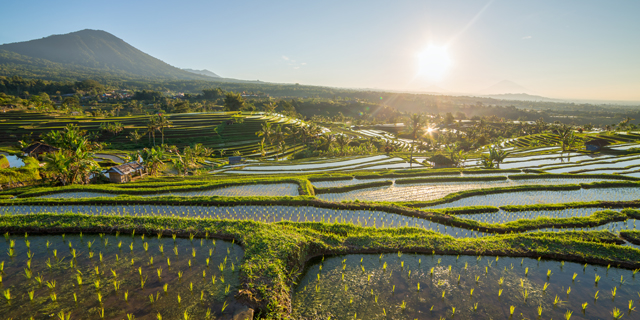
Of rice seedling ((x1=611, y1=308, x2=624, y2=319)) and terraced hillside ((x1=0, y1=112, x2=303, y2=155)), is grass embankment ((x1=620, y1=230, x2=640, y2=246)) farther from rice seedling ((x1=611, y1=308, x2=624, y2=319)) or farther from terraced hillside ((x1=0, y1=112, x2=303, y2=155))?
terraced hillside ((x1=0, y1=112, x2=303, y2=155))

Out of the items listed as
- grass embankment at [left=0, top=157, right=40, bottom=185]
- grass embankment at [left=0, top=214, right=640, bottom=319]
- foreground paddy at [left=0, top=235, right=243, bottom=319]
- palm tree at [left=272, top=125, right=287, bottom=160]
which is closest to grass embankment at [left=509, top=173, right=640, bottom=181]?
grass embankment at [left=0, top=214, right=640, bottom=319]

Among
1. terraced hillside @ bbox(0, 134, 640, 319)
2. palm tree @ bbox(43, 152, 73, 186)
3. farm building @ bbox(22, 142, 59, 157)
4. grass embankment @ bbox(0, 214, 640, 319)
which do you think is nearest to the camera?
terraced hillside @ bbox(0, 134, 640, 319)

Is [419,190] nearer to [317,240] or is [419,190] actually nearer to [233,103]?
[317,240]

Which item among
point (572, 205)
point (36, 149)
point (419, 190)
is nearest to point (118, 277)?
point (419, 190)

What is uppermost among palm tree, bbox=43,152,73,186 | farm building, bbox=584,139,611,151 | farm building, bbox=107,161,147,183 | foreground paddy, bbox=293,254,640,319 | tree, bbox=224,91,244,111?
tree, bbox=224,91,244,111

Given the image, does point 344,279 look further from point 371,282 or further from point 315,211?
point 315,211

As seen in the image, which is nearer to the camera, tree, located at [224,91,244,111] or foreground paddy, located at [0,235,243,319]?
foreground paddy, located at [0,235,243,319]

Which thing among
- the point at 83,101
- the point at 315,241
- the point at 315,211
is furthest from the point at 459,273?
the point at 83,101
